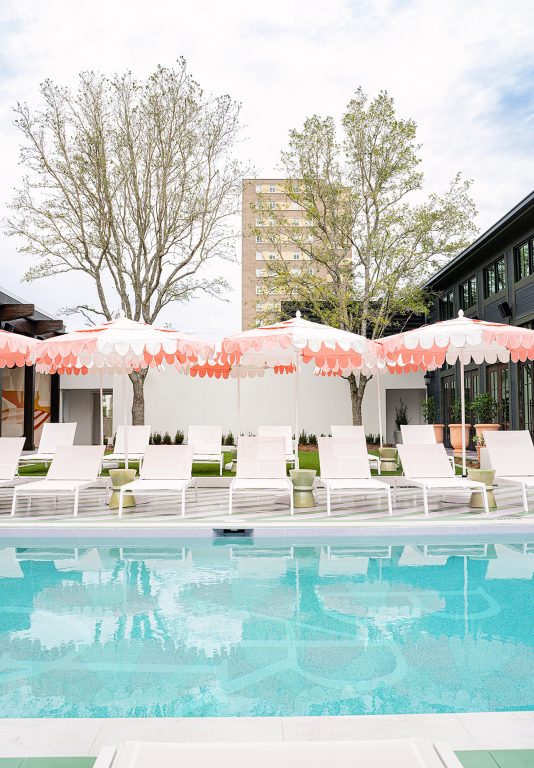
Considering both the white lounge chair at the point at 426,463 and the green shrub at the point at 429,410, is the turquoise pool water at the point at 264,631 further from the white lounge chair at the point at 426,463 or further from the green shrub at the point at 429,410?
the green shrub at the point at 429,410

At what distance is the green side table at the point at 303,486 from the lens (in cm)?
Result: 1005

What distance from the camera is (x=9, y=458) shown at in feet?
34.1

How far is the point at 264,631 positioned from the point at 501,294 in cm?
1703

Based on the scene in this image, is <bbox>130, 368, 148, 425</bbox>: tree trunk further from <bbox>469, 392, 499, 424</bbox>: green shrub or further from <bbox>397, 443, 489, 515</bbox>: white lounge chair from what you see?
<bbox>397, 443, 489, 515</bbox>: white lounge chair

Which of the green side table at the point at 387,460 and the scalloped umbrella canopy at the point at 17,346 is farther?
the green side table at the point at 387,460

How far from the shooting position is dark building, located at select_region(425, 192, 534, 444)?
1745 cm

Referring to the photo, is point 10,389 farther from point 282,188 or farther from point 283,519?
point 283,519

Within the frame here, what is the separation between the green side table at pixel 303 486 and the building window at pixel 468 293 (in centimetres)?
1462

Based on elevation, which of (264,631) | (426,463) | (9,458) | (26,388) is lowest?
(264,631)

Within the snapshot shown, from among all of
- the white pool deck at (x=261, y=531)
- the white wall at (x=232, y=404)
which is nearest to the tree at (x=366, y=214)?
the white wall at (x=232, y=404)

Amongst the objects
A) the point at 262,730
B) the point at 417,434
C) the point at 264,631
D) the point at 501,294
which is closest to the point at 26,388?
the point at 417,434

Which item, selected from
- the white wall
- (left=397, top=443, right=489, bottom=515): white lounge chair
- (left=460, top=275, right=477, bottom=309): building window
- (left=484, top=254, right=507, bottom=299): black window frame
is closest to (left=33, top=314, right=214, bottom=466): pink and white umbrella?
(left=397, top=443, right=489, bottom=515): white lounge chair

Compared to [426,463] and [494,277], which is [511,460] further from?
[494,277]

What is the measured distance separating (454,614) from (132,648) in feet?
8.47
